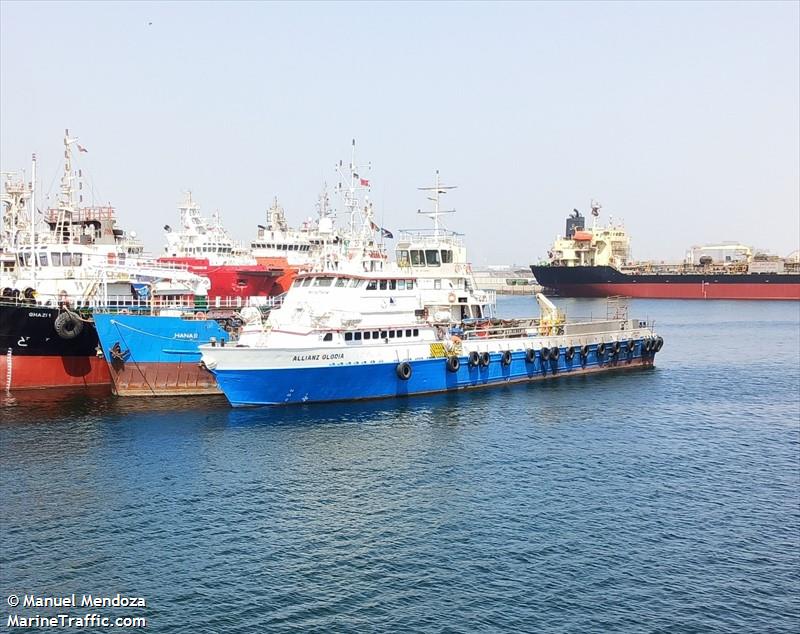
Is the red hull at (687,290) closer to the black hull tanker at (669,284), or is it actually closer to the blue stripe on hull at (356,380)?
the black hull tanker at (669,284)

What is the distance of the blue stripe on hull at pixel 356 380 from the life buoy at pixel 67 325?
9.59m

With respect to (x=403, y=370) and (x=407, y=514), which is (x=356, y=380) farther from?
(x=407, y=514)

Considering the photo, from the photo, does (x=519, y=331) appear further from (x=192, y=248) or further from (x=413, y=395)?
(x=192, y=248)

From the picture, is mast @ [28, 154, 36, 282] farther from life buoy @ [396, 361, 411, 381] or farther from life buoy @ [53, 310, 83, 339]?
life buoy @ [396, 361, 411, 381]

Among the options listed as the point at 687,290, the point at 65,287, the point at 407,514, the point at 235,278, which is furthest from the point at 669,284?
the point at 407,514

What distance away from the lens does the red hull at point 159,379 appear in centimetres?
3900

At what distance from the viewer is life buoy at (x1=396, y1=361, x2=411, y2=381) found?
1508 inches

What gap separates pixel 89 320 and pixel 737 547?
33.2 meters

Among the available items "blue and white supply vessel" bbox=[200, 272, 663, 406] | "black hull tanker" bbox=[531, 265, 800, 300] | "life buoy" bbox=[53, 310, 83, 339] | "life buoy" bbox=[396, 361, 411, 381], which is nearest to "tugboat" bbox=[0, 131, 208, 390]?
"life buoy" bbox=[53, 310, 83, 339]

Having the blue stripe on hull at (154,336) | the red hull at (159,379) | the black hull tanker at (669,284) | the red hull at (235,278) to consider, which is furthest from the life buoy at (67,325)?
the black hull tanker at (669,284)

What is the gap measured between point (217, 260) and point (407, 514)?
142 ft

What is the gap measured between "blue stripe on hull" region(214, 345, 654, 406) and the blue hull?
4.56m

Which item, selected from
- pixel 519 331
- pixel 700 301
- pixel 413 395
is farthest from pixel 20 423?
pixel 700 301

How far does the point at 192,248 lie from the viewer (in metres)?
65.2
